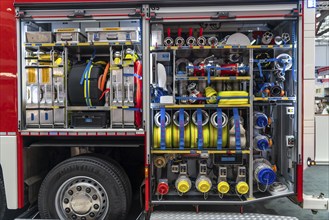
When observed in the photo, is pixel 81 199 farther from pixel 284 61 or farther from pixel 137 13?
pixel 284 61

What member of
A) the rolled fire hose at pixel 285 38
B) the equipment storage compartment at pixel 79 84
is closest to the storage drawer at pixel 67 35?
the equipment storage compartment at pixel 79 84

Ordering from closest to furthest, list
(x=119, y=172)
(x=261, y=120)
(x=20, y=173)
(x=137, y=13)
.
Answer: (x=137, y=13), (x=20, y=173), (x=119, y=172), (x=261, y=120)

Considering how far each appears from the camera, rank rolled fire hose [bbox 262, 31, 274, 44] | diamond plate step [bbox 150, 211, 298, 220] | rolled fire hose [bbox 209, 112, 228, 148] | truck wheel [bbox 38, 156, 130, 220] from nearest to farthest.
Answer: diamond plate step [bbox 150, 211, 298, 220] → truck wheel [bbox 38, 156, 130, 220] → rolled fire hose [bbox 209, 112, 228, 148] → rolled fire hose [bbox 262, 31, 274, 44]

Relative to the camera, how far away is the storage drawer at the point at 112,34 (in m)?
3.52

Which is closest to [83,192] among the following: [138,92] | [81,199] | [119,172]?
[81,199]

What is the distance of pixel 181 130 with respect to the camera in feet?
11.8

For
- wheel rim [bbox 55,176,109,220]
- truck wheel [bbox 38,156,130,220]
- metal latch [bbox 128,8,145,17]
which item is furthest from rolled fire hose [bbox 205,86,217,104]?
wheel rim [bbox 55,176,109,220]

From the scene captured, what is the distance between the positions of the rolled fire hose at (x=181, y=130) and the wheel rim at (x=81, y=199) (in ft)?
3.74

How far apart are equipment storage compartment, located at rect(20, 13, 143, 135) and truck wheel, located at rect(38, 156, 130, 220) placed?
498 millimetres

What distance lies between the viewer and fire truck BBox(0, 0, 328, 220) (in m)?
3.48

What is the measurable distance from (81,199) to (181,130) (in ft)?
5.09

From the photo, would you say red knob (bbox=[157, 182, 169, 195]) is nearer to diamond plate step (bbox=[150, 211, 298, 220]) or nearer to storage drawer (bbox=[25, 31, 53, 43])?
diamond plate step (bbox=[150, 211, 298, 220])

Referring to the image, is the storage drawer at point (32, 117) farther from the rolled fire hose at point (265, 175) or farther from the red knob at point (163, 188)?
the rolled fire hose at point (265, 175)

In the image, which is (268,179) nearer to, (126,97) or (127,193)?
(127,193)
